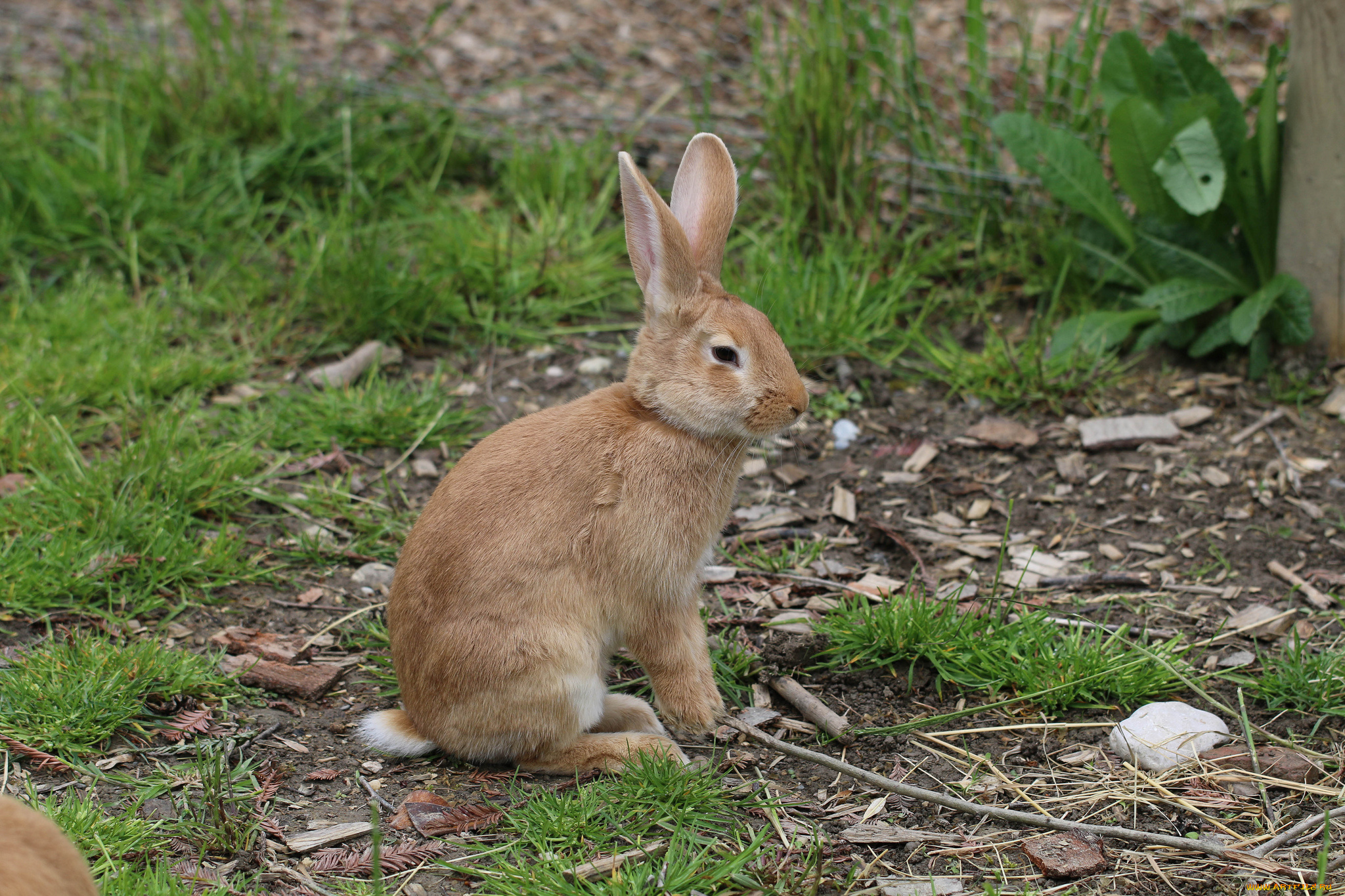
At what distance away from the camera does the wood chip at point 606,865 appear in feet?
8.32

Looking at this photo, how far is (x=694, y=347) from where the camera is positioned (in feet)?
10.3

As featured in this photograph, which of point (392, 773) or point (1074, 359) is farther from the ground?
point (1074, 359)

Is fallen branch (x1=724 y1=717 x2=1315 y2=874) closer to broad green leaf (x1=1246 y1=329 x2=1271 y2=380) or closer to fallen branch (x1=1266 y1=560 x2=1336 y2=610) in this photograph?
fallen branch (x1=1266 y1=560 x2=1336 y2=610)

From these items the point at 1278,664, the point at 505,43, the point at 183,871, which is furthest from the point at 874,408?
the point at 505,43

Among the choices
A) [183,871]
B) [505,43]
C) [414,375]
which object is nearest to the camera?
[183,871]

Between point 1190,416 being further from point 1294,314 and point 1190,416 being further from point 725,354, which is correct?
point 725,354

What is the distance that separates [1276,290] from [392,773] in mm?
3705

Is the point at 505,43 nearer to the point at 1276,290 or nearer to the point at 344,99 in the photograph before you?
the point at 344,99

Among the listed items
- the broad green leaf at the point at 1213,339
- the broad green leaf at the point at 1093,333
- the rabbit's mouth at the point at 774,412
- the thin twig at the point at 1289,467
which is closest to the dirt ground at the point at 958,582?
the thin twig at the point at 1289,467

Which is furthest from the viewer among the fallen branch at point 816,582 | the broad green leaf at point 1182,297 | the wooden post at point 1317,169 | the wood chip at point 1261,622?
the broad green leaf at point 1182,297

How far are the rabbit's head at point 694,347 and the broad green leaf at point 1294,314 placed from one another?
99.0 inches

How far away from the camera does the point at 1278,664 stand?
326 centimetres

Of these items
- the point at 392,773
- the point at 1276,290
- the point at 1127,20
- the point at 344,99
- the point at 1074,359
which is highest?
the point at 1127,20

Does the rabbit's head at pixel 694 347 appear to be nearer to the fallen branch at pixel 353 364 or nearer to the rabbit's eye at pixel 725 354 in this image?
the rabbit's eye at pixel 725 354
